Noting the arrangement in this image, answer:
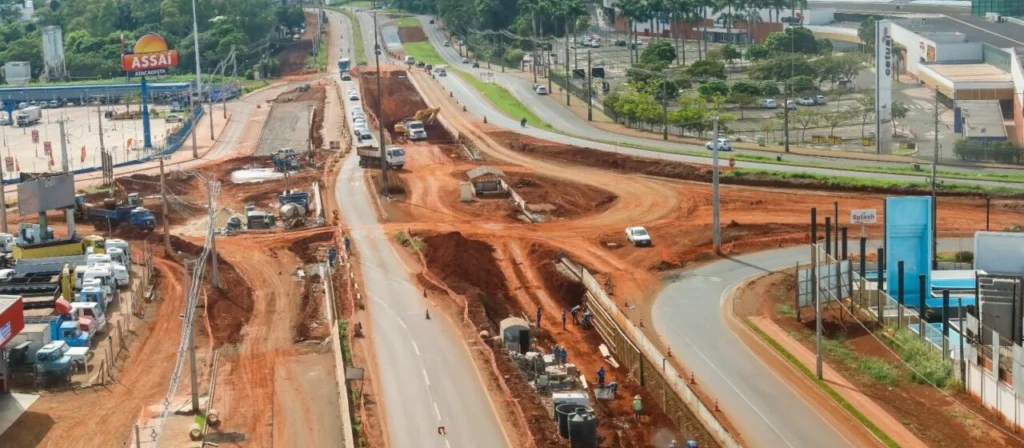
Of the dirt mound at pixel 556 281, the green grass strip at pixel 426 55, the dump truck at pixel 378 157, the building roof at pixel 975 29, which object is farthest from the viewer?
the green grass strip at pixel 426 55

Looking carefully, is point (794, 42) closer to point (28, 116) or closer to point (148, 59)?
point (148, 59)

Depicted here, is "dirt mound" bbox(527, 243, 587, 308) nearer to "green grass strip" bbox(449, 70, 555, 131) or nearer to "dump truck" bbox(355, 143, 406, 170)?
"dump truck" bbox(355, 143, 406, 170)

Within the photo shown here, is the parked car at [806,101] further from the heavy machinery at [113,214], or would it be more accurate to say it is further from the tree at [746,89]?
the heavy machinery at [113,214]

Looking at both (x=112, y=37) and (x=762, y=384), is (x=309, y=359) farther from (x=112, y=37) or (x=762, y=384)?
(x=112, y=37)

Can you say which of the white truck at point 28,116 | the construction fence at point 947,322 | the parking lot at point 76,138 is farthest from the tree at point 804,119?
the white truck at point 28,116

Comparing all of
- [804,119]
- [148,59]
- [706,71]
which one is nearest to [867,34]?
[706,71]
